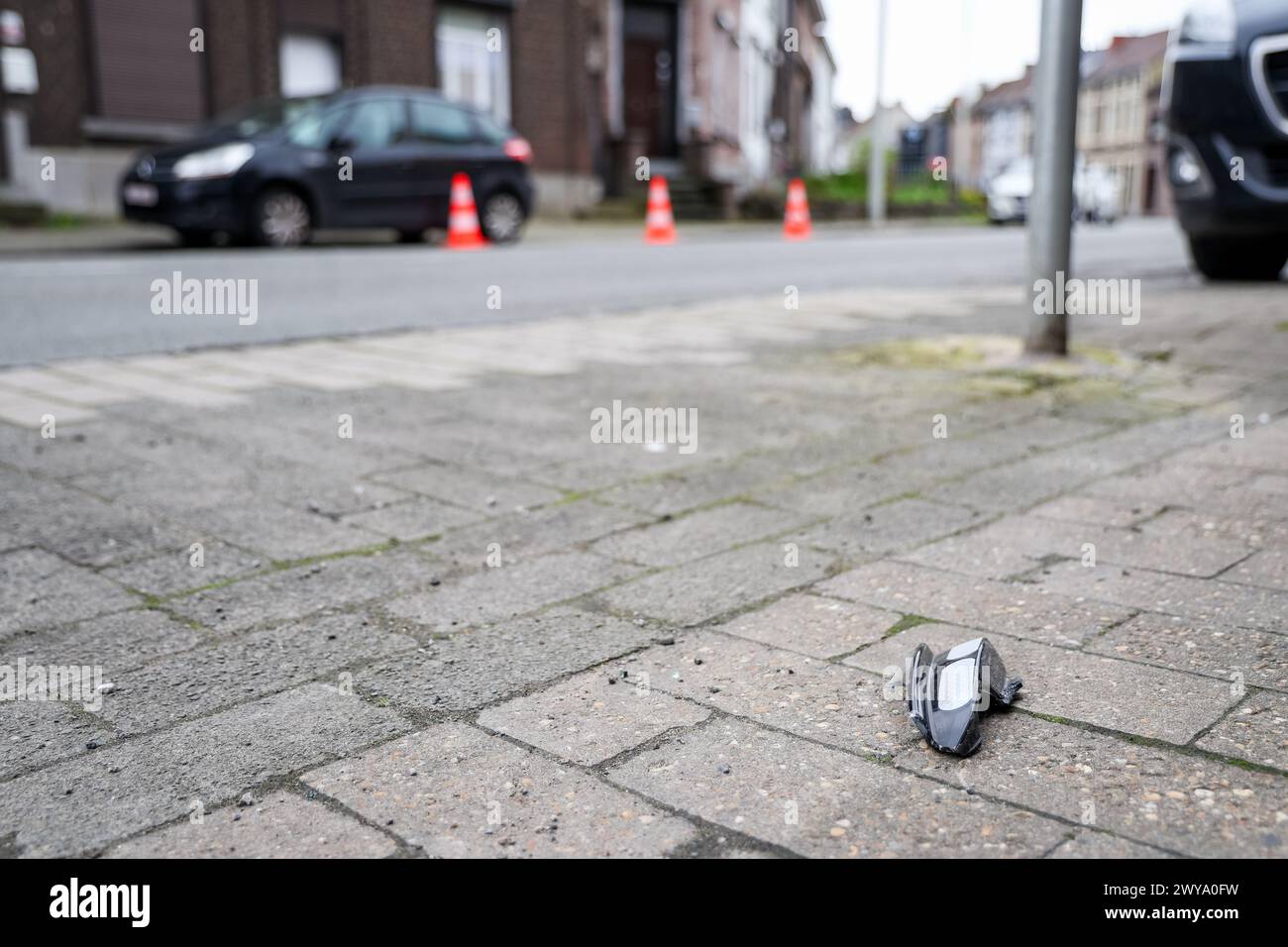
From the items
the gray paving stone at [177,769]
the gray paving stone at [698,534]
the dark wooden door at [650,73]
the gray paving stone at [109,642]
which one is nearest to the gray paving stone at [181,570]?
the gray paving stone at [109,642]

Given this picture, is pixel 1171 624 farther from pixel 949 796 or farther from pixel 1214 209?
pixel 1214 209

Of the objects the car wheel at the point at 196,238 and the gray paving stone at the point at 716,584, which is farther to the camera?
the car wheel at the point at 196,238

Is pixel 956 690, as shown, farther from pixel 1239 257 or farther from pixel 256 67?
pixel 256 67

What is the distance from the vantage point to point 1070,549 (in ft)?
10.4

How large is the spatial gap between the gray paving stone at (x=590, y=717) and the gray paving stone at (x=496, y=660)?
0.07 metres

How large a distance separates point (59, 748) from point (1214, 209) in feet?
23.9

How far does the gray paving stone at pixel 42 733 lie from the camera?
82.7 inches

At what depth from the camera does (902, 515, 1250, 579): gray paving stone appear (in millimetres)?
3027

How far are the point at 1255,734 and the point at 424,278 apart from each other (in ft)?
28.1

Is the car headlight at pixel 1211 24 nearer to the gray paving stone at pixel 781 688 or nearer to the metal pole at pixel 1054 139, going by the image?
the metal pole at pixel 1054 139

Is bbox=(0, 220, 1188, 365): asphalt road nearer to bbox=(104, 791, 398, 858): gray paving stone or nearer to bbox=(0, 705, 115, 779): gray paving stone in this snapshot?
bbox=(0, 705, 115, 779): gray paving stone

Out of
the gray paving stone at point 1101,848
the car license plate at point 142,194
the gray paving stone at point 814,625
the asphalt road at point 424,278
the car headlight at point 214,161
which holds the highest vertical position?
the car headlight at point 214,161
